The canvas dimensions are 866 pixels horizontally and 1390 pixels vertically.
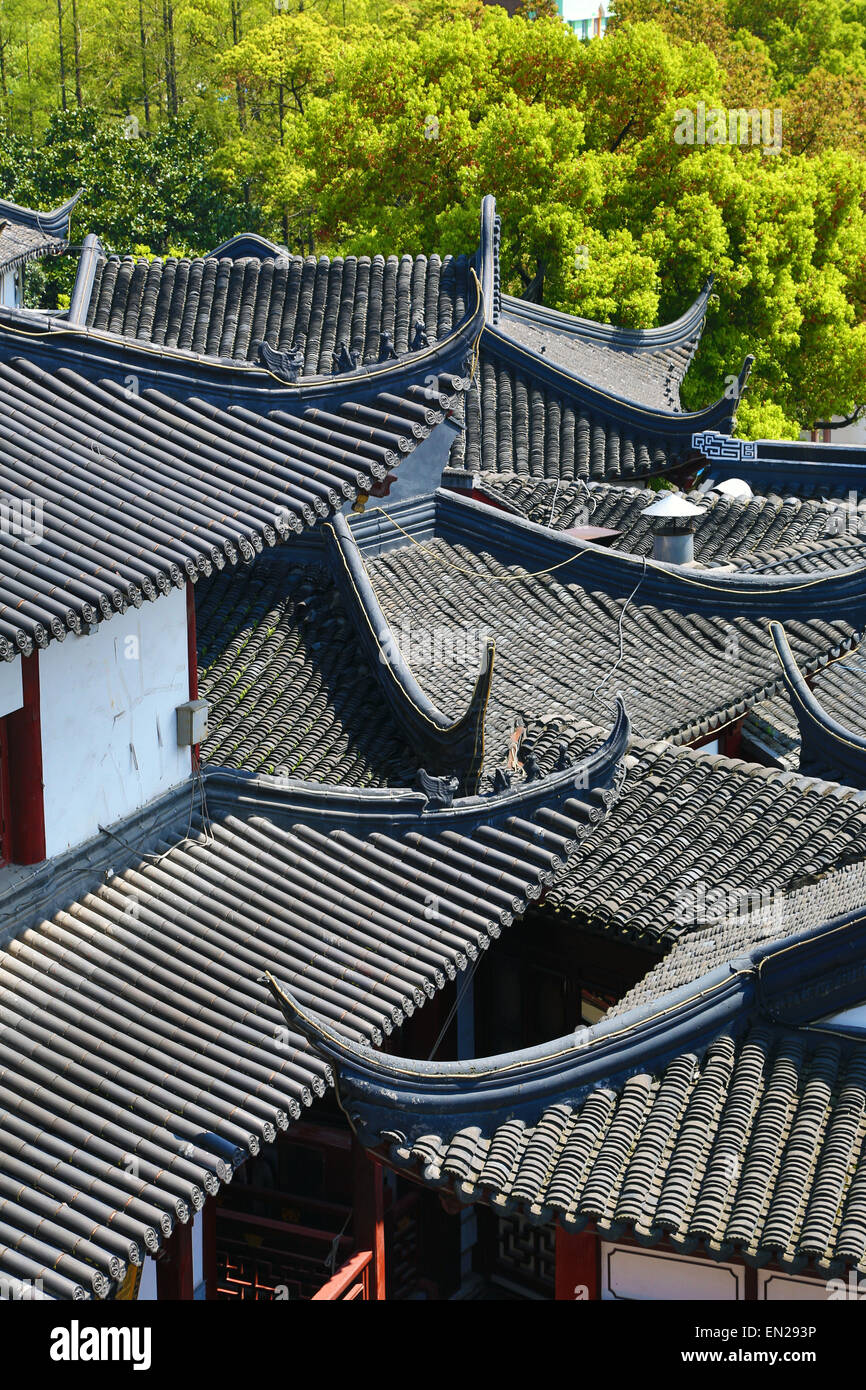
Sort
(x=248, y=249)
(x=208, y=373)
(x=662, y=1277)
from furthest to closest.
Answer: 1. (x=248, y=249)
2. (x=208, y=373)
3. (x=662, y=1277)

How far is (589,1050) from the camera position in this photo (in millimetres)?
8664

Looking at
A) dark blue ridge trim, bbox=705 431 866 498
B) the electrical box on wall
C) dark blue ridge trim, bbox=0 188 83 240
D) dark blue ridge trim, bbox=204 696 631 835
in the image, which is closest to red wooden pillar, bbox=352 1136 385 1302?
dark blue ridge trim, bbox=204 696 631 835

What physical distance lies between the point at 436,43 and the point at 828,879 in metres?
29.7

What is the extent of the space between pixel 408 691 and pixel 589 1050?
16.7 ft

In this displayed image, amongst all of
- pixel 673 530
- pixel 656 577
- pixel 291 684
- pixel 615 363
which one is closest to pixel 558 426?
pixel 615 363

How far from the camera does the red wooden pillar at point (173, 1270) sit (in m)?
11.0

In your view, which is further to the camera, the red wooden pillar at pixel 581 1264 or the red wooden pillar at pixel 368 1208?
the red wooden pillar at pixel 368 1208

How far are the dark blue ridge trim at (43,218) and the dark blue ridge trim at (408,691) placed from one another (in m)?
28.0

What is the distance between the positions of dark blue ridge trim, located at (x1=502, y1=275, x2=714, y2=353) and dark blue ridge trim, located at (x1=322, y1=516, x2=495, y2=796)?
17.3 meters

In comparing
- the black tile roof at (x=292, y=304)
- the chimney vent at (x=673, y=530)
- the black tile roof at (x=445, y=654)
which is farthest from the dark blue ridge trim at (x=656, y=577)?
the black tile roof at (x=292, y=304)

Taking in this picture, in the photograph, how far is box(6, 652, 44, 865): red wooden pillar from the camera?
10.2 metres

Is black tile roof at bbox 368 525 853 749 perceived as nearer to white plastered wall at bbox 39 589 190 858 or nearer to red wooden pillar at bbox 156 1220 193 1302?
white plastered wall at bbox 39 589 190 858

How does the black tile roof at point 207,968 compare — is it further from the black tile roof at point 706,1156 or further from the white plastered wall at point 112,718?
the black tile roof at point 706,1156

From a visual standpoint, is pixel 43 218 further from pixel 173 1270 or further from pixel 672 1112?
pixel 672 1112
